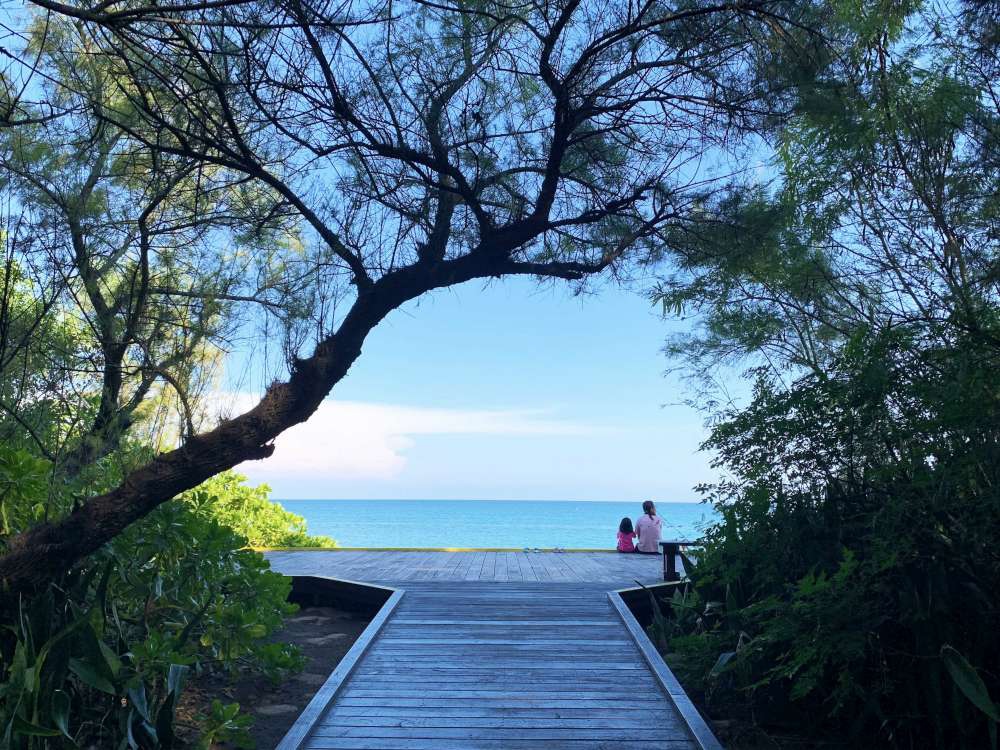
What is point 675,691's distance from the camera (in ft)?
14.5

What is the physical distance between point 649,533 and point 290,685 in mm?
6935

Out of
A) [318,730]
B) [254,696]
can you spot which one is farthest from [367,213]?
[254,696]

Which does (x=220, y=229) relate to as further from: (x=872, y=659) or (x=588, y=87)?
(x=872, y=659)

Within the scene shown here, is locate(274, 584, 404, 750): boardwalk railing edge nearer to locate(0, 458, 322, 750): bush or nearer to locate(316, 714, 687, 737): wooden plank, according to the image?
locate(316, 714, 687, 737): wooden plank

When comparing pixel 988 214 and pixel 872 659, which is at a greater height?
pixel 988 214

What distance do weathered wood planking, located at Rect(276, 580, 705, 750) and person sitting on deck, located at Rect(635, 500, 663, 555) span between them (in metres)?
4.28

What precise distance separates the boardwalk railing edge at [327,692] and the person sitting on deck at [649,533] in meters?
5.80

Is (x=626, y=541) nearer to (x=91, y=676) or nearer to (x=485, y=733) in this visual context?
(x=485, y=733)

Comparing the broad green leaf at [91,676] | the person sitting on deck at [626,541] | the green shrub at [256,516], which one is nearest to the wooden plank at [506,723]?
the broad green leaf at [91,676]

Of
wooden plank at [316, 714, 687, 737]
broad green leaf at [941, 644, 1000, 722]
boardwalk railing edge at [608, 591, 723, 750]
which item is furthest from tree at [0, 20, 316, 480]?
broad green leaf at [941, 644, 1000, 722]

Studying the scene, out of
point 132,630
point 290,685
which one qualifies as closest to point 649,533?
point 290,685

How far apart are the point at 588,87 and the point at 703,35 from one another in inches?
22.9

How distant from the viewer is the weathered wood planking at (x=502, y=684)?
3863 millimetres

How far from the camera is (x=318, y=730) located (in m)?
3.93
